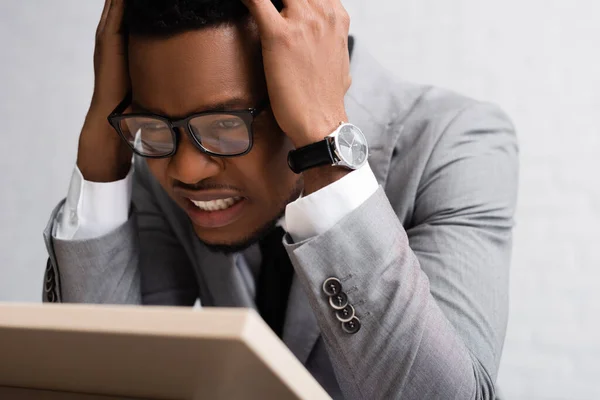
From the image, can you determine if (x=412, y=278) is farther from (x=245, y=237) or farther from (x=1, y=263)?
(x=1, y=263)

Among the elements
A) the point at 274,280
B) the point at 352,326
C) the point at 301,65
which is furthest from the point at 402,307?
the point at 274,280

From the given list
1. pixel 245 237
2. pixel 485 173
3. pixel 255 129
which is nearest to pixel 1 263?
pixel 245 237

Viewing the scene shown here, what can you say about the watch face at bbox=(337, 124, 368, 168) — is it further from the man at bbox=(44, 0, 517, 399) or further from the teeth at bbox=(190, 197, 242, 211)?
the teeth at bbox=(190, 197, 242, 211)

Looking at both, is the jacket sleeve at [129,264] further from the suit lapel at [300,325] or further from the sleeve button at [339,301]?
the sleeve button at [339,301]

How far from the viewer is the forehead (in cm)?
108

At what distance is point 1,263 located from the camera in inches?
101

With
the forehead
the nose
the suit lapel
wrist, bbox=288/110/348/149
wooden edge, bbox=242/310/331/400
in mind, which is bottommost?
the suit lapel

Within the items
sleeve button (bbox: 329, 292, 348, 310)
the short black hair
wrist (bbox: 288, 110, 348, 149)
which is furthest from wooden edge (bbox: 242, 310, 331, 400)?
the short black hair

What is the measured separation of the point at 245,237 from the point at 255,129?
23 cm

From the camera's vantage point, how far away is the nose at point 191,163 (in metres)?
1.12

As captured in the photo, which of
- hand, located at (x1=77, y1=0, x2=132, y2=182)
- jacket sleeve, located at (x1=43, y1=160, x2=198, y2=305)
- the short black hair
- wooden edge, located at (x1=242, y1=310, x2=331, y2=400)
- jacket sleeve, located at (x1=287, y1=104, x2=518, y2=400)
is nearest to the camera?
wooden edge, located at (x1=242, y1=310, x2=331, y2=400)

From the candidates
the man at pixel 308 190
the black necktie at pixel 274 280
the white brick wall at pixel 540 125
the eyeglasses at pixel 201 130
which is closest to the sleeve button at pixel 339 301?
the man at pixel 308 190

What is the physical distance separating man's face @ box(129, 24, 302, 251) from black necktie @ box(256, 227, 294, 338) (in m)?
0.16

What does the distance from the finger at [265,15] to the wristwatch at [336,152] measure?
0.17m
